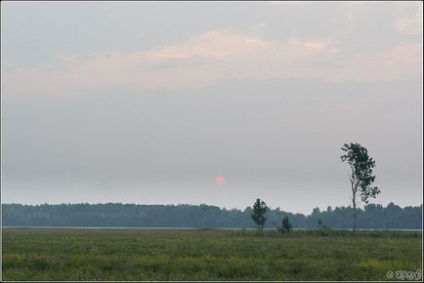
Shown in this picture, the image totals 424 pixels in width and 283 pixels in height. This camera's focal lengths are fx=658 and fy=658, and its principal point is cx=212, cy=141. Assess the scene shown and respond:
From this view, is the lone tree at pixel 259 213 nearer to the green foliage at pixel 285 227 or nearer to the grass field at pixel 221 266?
the green foliage at pixel 285 227

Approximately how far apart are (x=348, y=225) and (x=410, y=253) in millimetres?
153445

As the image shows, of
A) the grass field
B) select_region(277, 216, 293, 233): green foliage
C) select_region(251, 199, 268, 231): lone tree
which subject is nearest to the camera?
the grass field

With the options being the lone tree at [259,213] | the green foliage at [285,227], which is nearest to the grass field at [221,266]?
the green foliage at [285,227]

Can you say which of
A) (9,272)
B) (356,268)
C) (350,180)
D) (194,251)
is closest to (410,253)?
(356,268)

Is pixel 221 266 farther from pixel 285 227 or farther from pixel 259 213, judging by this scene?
pixel 259 213

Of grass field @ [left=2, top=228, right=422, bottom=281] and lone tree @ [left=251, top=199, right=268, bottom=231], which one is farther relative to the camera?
lone tree @ [left=251, top=199, right=268, bottom=231]

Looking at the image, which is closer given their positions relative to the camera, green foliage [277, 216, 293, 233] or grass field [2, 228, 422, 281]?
grass field [2, 228, 422, 281]

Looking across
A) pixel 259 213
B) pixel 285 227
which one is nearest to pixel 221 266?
pixel 285 227

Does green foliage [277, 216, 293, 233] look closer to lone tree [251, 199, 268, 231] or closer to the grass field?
lone tree [251, 199, 268, 231]

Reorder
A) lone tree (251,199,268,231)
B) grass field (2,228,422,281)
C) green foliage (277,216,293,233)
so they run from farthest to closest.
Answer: lone tree (251,199,268,231)
green foliage (277,216,293,233)
grass field (2,228,422,281)

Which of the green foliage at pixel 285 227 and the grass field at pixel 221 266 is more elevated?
the green foliage at pixel 285 227

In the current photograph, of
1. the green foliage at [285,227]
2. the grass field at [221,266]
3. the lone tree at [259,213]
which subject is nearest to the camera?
the grass field at [221,266]

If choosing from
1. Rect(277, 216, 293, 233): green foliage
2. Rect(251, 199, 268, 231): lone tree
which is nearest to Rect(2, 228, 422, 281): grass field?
Rect(277, 216, 293, 233): green foliage

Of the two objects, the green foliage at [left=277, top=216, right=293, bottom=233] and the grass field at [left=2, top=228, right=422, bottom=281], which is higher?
the green foliage at [left=277, top=216, right=293, bottom=233]
